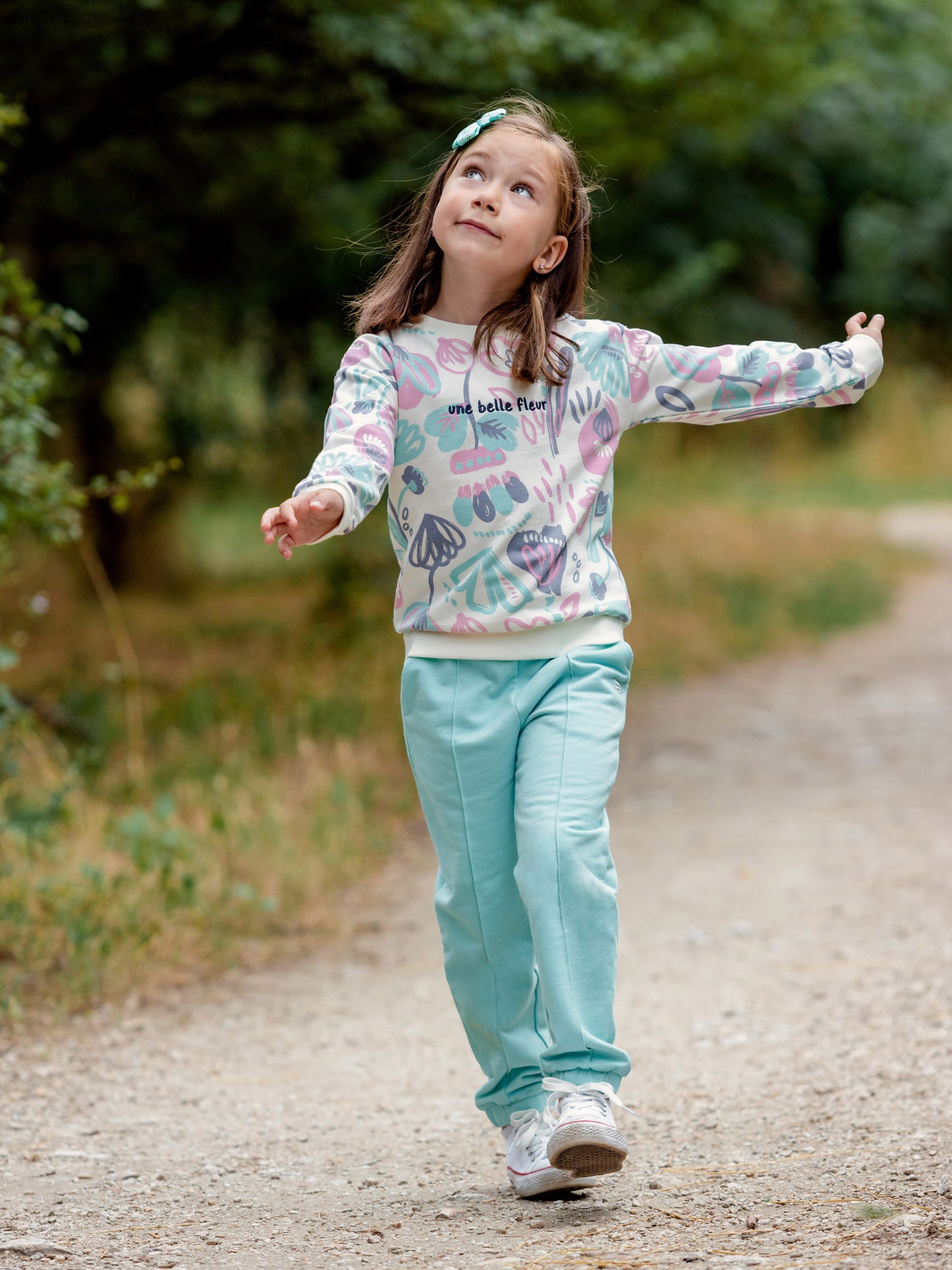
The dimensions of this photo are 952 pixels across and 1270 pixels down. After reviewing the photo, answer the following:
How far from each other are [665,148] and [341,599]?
9.53 ft

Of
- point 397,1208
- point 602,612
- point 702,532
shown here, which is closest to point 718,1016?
point 397,1208

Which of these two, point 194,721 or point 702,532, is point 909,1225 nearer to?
point 194,721

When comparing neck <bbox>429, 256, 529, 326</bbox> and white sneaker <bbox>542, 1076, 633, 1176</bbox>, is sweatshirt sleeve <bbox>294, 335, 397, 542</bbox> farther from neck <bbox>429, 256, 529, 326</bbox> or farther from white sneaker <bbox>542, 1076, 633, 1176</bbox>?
white sneaker <bbox>542, 1076, 633, 1176</bbox>

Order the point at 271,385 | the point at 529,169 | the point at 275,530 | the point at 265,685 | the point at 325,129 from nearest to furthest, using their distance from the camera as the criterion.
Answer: the point at 275,530
the point at 529,169
the point at 325,129
the point at 265,685
the point at 271,385

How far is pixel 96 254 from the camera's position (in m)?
7.65

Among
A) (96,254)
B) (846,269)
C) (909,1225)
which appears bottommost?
(909,1225)

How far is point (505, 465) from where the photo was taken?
2.45m

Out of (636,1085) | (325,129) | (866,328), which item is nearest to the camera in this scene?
(866,328)

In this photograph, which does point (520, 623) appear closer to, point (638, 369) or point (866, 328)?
point (638, 369)

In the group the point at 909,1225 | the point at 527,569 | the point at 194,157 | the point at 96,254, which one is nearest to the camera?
the point at 909,1225

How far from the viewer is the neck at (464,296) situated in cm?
255

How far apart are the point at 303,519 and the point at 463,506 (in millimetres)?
409

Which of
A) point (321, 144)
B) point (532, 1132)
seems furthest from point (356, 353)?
point (321, 144)

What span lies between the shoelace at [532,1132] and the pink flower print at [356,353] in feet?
4.18
